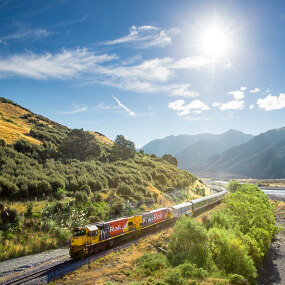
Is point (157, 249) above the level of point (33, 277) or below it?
below

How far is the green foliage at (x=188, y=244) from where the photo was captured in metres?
22.8

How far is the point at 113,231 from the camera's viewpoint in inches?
944

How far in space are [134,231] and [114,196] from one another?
421 inches

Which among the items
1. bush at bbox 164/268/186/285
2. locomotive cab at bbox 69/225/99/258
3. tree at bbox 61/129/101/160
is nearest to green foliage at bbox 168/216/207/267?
bush at bbox 164/268/186/285

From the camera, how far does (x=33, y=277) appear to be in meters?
16.5

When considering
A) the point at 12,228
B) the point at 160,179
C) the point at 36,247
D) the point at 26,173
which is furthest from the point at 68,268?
the point at 160,179

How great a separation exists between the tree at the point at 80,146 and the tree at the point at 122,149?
832cm

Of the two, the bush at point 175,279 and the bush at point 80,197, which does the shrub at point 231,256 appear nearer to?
the bush at point 175,279

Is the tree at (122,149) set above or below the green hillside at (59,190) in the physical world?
above

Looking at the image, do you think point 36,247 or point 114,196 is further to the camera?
point 114,196

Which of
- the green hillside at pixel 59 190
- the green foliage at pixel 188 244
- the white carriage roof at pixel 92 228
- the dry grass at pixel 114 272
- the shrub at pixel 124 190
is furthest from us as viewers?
the shrub at pixel 124 190

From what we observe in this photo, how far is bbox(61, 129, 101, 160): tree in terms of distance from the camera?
50.9 m

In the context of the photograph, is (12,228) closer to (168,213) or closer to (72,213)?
(72,213)

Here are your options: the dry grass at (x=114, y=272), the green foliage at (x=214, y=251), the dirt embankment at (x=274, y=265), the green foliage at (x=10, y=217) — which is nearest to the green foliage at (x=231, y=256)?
the green foliage at (x=214, y=251)
